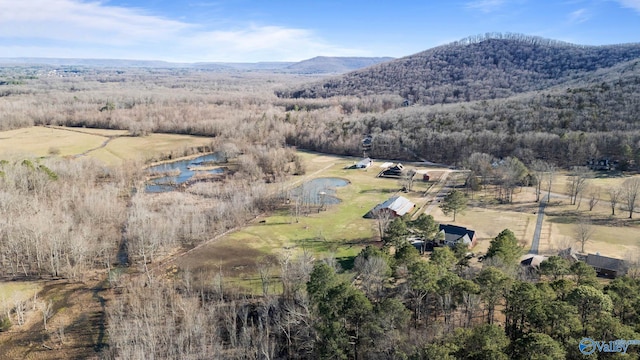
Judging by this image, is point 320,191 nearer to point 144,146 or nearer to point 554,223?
point 554,223

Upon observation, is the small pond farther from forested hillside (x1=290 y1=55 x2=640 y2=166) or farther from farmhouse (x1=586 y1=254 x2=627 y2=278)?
farmhouse (x1=586 y1=254 x2=627 y2=278)


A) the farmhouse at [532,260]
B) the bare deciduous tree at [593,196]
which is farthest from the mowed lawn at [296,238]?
the bare deciduous tree at [593,196]

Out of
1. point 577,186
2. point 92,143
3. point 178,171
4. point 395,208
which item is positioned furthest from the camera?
point 92,143

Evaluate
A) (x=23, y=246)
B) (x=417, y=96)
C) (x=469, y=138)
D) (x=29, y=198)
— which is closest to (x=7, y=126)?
(x=29, y=198)

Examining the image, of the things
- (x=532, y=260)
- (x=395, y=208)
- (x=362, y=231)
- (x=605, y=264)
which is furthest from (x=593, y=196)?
(x=362, y=231)

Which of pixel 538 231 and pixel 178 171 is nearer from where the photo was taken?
pixel 538 231

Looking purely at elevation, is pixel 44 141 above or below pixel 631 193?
above

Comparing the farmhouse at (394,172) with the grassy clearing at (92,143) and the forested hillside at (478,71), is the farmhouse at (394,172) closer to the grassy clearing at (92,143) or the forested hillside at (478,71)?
the grassy clearing at (92,143)

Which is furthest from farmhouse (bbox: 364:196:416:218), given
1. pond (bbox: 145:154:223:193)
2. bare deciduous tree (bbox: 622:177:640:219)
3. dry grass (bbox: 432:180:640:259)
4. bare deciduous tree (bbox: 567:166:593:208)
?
pond (bbox: 145:154:223:193)
